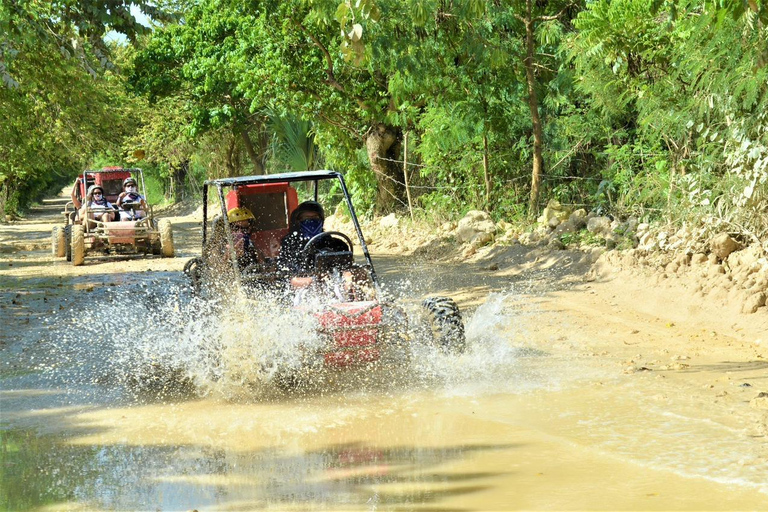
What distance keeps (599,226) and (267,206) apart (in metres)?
5.40

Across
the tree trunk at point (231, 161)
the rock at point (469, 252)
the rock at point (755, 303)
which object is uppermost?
the tree trunk at point (231, 161)

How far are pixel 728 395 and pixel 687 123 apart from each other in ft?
15.9

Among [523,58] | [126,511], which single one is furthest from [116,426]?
[523,58]

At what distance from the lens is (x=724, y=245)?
372 inches

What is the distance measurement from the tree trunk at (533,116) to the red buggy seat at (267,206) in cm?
642

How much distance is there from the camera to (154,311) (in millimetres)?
8539

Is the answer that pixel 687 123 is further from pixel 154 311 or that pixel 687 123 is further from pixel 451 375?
pixel 154 311

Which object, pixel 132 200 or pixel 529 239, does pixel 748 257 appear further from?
pixel 132 200

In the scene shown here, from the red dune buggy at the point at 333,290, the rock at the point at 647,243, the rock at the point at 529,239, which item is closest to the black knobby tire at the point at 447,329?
the red dune buggy at the point at 333,290

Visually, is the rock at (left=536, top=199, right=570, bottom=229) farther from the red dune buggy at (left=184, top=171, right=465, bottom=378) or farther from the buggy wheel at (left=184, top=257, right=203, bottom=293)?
the buggy wheel at (left=184, top=257, right=203, bottom=293)

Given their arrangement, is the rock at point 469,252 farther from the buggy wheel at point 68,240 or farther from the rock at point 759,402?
the rock at point 759,402

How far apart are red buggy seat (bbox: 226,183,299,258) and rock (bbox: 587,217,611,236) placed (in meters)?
5.07

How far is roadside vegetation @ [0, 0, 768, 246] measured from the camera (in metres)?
9.34

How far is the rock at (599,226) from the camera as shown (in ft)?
40.3
